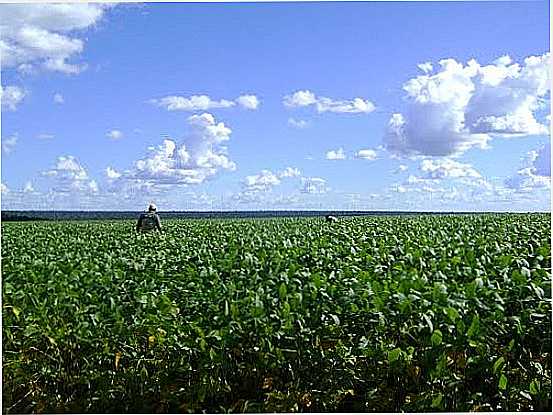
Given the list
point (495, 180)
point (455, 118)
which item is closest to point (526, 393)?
point (495, 180)

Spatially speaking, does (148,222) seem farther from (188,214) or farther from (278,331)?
(278,331)

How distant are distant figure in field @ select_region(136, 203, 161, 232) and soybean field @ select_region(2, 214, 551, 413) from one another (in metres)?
0.14

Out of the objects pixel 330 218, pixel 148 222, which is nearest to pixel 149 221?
pixel 148 222

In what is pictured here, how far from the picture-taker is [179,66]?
3.04 metres

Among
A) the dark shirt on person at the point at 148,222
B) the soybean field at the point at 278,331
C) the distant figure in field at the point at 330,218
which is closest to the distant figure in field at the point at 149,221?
the dark shirt on person at the point at 148,222

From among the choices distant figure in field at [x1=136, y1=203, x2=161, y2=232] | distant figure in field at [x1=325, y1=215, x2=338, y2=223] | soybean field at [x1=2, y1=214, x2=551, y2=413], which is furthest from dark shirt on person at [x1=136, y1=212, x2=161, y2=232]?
distant figure in field at [x1=325, y1=215, x2=338, y2=223]

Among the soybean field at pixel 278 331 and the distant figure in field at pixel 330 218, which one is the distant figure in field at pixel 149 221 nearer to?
the soybean field at pixel 278 331

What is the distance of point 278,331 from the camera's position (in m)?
2.87

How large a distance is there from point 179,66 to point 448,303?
1.17 m

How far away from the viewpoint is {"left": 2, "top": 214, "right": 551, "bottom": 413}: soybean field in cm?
282

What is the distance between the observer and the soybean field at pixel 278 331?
2.82 m

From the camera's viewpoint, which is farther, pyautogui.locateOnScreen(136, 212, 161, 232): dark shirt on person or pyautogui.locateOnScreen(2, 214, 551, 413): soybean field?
pyautogui.locateOnScreen(136, 212, 161, 232): dark shirt on person

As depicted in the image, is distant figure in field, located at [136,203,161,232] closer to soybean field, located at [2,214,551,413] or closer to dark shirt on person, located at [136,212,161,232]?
dark shirt on person, located at [136,212,161,232]

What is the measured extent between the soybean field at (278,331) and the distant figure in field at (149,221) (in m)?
0.14
